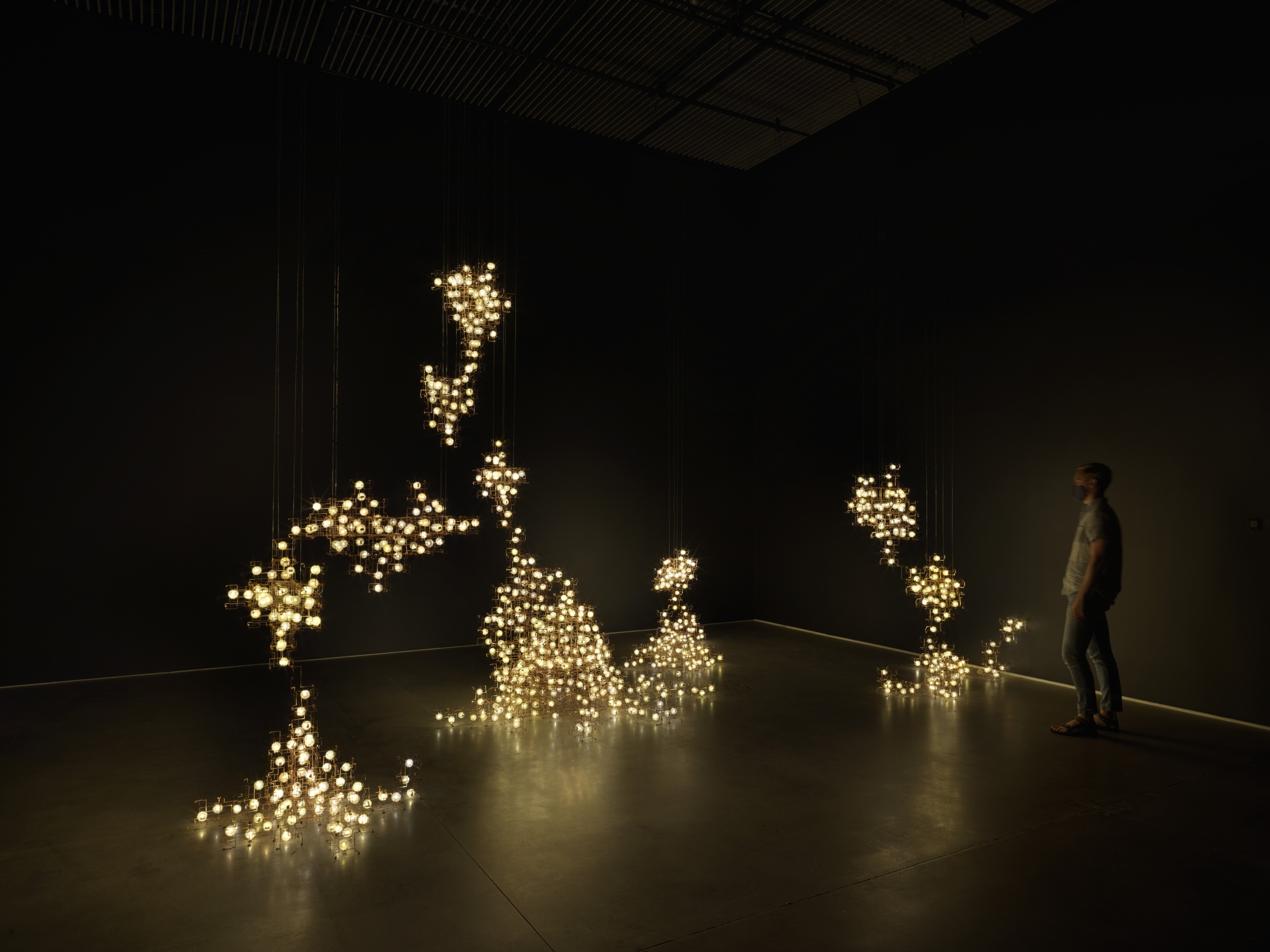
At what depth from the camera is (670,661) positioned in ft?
21.6

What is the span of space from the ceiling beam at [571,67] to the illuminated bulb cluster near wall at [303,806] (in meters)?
5.13

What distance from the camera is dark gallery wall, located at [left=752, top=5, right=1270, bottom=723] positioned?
490 cm

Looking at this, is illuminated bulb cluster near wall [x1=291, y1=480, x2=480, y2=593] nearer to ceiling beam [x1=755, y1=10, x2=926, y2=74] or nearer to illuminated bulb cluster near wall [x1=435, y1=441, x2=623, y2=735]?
illuminated bulb cluster near wall [x1=435, y1=441, x2=623, y2=735]

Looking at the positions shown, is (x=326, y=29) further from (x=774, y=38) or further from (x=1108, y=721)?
(x=1108, y=721)

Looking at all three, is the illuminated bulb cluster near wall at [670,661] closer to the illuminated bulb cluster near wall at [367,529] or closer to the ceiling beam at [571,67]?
the illuminated bulb cluster near wall at [367,529]

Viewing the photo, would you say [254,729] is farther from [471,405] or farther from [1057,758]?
[1057,758]

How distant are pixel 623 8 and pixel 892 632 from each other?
219 inches

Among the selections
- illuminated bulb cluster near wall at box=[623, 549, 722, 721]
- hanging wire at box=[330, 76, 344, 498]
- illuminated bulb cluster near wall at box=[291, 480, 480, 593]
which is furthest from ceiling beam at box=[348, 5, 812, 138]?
illuminated bulb cluster near wall at box=[623, 549, 722, 721]

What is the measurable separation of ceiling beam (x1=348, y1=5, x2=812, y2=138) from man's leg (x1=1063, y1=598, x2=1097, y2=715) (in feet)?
17.8

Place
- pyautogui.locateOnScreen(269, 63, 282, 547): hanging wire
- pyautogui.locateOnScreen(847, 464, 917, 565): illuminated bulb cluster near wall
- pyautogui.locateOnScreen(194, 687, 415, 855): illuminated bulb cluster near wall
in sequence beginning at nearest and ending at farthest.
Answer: pyautogui.locateOnScreen(194, 687, 415, 855): illuminated bulb cluster near wall
pyautogui.locateOnScreen(269, 63, 282, 547): hanging wire
pyautogui.locateOnScreen(847, 464, 917, 565): illuminated bulb cluster near wall

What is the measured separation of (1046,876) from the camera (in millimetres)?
2896

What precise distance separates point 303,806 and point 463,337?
15.5 ft

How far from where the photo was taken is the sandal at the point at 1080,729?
4547 millimetres

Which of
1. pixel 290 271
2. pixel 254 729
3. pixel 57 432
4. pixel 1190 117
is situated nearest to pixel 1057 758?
pixel 1190 117
